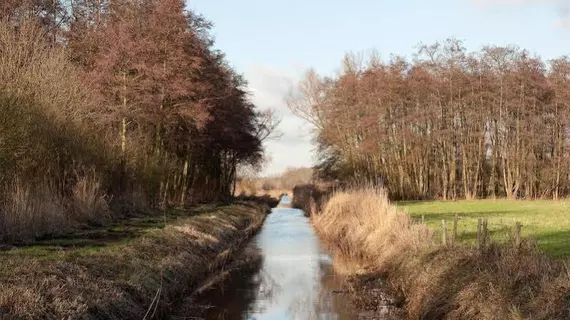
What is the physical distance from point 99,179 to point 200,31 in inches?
397

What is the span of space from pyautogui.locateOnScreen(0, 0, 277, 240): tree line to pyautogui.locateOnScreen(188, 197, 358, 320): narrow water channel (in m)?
4.58

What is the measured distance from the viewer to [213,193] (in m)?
42.6

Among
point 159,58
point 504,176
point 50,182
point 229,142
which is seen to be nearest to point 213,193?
point 229,142

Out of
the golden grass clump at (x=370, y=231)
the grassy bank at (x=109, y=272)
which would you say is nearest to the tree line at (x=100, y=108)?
the grassy bank at (x=109, y=272)

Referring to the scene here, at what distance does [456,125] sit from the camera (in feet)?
151

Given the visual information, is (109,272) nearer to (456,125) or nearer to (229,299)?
(229,299)

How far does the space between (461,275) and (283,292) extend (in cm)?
480

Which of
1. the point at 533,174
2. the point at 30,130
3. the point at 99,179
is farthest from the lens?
the point at 533,174

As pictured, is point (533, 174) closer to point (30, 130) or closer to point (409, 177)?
point (409, 177)

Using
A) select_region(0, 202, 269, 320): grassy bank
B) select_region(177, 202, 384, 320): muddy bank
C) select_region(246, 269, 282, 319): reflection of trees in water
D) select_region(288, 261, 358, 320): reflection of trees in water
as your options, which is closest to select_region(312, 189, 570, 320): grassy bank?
select_region(288, 261, 358, 320): reflection of trees in water

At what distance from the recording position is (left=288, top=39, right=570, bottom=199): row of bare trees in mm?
42844

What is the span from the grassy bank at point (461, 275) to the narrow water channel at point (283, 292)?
1075 mm

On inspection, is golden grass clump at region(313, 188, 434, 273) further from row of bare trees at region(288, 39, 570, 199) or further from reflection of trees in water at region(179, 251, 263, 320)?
row of bare trees at region(288, 39, 570, 199)

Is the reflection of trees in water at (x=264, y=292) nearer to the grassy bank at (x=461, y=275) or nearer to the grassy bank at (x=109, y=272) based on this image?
the grassy bank at (x=109, y=272)
